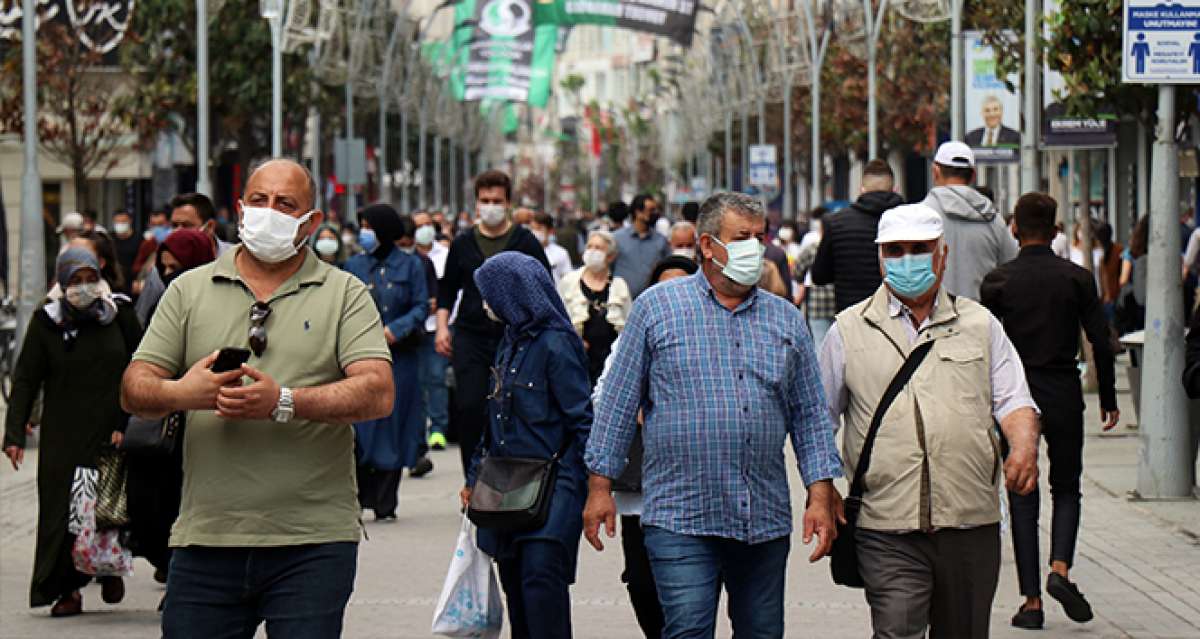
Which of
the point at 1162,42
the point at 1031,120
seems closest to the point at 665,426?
the point at 1162,42

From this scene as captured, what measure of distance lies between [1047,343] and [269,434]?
452 centimetres

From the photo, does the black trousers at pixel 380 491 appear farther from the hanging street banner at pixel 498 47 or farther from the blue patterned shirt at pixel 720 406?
the hanging street banner at pixel 498 47

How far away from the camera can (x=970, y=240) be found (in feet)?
36.2

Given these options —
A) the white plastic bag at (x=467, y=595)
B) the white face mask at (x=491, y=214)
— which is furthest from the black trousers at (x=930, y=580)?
the white face mask at (x=491, y=214)

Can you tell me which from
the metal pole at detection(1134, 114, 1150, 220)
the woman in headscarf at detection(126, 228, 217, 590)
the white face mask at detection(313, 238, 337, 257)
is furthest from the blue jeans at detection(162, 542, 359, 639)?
the metal pole at detection(1134, 114, 1150, 220)

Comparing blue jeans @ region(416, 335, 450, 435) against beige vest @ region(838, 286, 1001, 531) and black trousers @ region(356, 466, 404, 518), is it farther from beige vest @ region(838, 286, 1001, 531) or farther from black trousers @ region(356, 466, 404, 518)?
beige vest @ region(838, 286, 1001, 531)

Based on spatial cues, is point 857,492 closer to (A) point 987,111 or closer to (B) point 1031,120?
(B) point 1031,120

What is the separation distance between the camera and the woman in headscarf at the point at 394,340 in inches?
518

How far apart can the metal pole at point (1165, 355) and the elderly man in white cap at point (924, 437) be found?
713cm

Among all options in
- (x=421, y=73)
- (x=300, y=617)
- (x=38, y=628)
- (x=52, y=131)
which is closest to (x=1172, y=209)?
(x=38, y=628)

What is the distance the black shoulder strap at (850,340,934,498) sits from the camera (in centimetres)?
671

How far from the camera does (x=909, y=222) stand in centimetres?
688

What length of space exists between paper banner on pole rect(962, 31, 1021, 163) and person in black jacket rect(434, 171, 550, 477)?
16.1 meters

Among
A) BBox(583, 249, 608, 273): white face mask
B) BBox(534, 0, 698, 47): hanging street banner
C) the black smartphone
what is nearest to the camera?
the black smartphone
